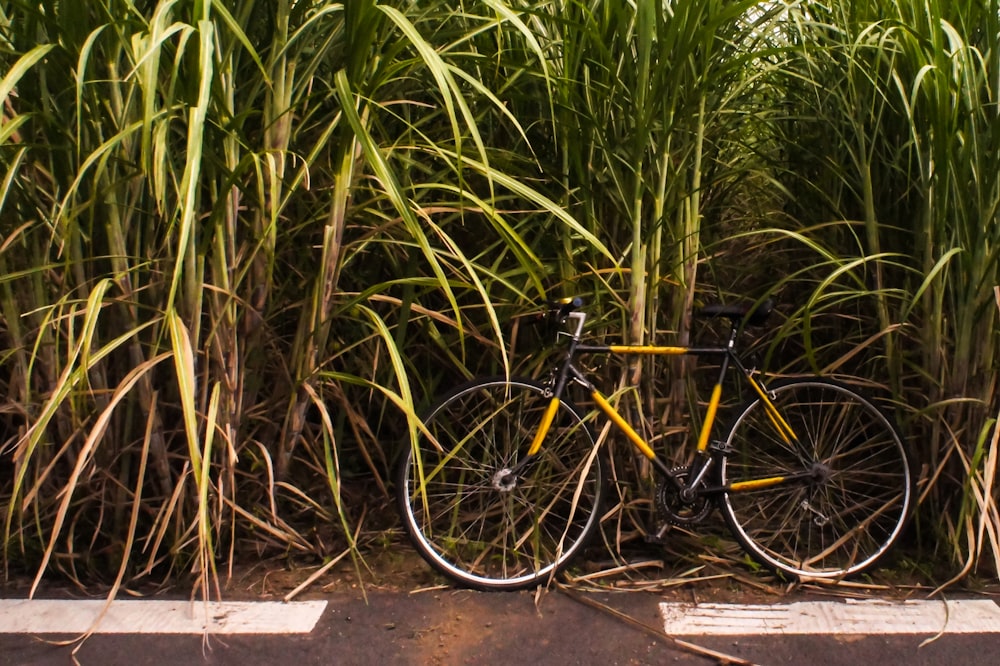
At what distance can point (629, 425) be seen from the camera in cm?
210

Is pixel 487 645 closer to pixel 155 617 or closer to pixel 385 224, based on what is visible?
pixel 155 617

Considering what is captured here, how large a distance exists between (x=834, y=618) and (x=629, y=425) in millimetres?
640

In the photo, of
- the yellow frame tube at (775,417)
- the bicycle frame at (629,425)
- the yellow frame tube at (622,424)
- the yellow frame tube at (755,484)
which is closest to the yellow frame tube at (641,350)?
the bicycle frame at (629,425)

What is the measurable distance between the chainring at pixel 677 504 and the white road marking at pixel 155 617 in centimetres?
87

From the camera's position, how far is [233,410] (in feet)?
6.21

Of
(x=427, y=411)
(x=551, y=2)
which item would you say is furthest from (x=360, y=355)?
(x=551, y=2)

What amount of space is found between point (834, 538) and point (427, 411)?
1.20 m

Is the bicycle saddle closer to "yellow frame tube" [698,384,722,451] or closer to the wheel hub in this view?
"yellow frame tube" [698,384,722,451]

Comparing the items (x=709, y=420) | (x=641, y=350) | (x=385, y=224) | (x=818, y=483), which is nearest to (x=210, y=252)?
(x=385, y=224)

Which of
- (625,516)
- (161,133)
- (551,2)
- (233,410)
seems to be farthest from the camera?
(625,516)

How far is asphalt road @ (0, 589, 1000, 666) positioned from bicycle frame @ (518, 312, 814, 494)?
36 centimetres

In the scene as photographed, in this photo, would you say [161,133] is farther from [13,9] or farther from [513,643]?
[513,643]

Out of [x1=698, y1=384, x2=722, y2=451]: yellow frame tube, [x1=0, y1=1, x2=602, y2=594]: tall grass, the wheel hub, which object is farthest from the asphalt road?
[x1=698, y1=384, x2=722, y2=451]: yellow frame tube

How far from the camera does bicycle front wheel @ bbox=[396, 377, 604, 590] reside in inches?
80.3
